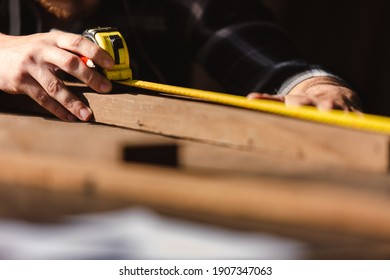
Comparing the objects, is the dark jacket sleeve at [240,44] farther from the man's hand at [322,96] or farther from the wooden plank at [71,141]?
the wooden plank at [71,141]

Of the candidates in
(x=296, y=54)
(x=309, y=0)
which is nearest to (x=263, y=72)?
(x=296, y=54)

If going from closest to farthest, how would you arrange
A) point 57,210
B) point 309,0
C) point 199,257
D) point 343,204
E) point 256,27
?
point 343,204
point 57,210
point 199,257
point 256,27
point 309,0

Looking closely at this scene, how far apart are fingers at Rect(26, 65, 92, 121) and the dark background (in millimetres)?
1879

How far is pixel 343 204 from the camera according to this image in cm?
75

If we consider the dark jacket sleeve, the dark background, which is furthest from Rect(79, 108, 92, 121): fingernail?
the dark background

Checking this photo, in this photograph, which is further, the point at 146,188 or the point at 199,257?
the point at 199,257

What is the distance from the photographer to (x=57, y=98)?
1.43 meters

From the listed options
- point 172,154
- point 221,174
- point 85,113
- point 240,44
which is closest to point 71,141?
point 172,154

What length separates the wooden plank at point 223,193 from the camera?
2.44 ft

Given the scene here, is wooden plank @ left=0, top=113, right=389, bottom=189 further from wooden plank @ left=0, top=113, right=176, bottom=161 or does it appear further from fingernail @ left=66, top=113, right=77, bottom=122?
fingernail @ left=66, top=113, right=77, bottom=122

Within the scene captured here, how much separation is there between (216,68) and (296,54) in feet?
1.05

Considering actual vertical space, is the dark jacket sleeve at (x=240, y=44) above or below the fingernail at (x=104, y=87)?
above

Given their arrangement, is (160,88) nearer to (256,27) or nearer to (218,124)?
(218,124)

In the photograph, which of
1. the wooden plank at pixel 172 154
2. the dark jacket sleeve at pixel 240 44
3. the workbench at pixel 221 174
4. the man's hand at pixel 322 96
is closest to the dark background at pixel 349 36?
the dark jacket sleeve at pixel 240 44
